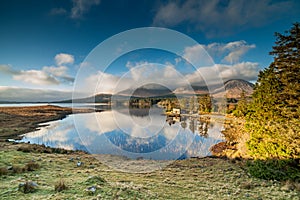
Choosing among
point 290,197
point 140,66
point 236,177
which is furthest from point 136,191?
point 140,66

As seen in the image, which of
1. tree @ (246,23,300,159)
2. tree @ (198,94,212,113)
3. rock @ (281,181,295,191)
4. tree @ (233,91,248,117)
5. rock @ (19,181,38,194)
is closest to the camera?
rock @ (19,181,38,194)

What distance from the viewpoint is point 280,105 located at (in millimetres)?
9102

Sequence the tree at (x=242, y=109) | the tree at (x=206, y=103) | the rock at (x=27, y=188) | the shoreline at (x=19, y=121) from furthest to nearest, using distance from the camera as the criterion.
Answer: the tree at (x=206, y=103) → the shoreline at (x=19, y=121) → the tree at (x=242, y=109) → the rock at (x=27, y=188)

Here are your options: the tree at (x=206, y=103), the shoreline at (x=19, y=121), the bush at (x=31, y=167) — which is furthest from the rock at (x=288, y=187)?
the tree at (x=206, y=103)

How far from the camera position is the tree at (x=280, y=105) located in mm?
8711

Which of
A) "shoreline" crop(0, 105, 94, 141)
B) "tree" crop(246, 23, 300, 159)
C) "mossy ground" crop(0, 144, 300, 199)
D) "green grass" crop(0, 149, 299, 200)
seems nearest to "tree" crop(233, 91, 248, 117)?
"tree" crop(246, 23, 300, 159)

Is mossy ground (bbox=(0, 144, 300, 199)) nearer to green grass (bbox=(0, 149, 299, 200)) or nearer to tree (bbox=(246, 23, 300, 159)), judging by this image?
green grass (bbox=(0, 149, 299, 200))

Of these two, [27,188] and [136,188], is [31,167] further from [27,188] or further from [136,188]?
[136,188]

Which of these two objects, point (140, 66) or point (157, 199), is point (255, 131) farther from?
point (140, 66)

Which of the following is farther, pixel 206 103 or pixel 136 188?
pixel 206 103

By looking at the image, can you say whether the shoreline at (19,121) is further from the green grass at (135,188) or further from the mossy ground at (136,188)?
the green grass at (135,188)

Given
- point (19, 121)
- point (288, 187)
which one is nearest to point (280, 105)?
point (288, 187)

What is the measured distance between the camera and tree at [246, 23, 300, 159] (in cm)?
871

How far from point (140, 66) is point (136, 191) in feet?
42.7
